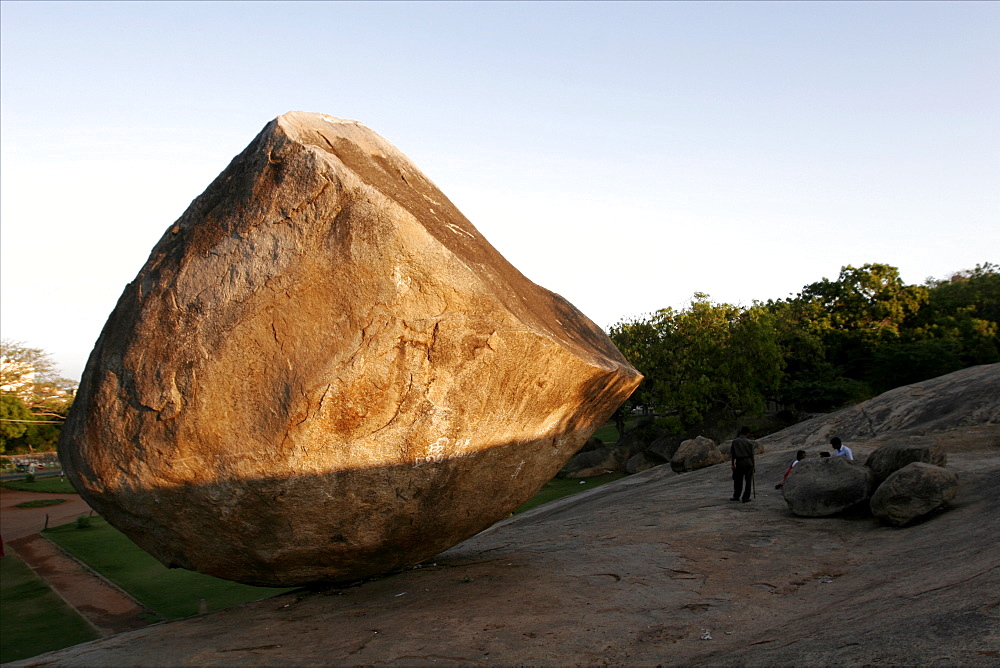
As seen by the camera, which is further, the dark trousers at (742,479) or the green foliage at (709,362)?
the green foliage at (709,362)

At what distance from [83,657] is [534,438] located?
4.46 m

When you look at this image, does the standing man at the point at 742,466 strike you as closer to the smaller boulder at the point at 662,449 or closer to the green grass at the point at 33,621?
the green grass at the point at 33,621

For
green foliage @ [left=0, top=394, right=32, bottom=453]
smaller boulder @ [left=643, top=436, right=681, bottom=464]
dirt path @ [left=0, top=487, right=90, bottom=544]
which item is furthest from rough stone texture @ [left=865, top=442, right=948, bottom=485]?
green foliage @ [left=0, top=394, right=32, bottom=453]

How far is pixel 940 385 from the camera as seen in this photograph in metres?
16.5

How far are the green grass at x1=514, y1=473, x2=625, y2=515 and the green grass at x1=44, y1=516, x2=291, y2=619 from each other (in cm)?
1061

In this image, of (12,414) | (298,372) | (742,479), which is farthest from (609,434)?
(298,372)

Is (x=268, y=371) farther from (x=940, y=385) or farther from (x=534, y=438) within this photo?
(x=940, y=385)

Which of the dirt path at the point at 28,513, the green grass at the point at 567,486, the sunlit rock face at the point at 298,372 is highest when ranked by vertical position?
the sunlit rock face at the point at 298,372

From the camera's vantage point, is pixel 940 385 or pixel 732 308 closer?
pixel 940 385

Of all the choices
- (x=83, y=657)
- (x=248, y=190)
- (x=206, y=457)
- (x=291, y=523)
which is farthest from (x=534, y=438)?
(x=83, y=657)

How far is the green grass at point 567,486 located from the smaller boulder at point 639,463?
2.31 ft

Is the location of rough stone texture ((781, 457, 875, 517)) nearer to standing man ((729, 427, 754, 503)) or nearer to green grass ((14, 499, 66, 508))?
standing man ((729, 427, 754, 503))

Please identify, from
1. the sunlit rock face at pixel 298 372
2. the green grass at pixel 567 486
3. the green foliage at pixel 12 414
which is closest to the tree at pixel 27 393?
the green foliage at pixel 12 414

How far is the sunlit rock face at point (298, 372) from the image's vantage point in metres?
6.19
